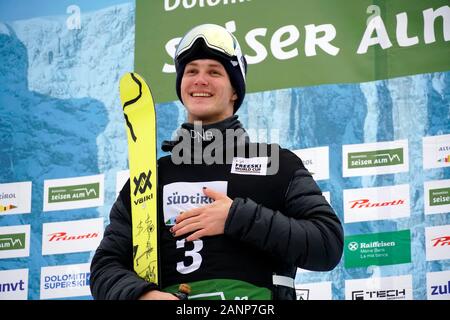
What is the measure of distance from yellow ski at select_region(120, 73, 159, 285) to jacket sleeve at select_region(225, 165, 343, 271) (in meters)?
0.23

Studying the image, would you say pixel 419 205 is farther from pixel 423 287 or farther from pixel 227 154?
pixel 227 154

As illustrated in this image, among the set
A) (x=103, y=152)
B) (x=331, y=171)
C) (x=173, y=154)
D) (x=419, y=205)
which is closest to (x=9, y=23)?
(x=103, y=152)

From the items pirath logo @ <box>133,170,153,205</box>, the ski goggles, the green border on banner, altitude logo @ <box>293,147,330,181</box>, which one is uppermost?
the green border on banner

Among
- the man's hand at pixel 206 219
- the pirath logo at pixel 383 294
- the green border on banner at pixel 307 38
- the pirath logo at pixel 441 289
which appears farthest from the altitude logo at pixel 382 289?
the man's hand at pixel 206 219

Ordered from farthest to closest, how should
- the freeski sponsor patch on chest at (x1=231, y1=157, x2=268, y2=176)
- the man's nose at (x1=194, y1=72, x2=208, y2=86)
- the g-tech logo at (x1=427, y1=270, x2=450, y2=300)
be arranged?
the g-tech logo at (x1=427, y1=270, x2=450, y2=300) → the man's nose at (x1=194, y1=72, x2=208, y2=86) → the freeski sponsor patch on chest at (x1=231, y1=157, x2=268, y2=176)

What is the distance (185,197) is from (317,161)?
6.80 feet

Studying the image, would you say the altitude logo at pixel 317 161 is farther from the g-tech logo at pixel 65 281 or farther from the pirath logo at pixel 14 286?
the pirath logo at pixel 14 286

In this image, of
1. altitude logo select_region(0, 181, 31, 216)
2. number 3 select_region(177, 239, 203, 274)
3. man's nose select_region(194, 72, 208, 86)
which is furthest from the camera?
altitude logo select_region(0, 181, 31, 216)

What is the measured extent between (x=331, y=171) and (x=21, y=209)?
176 centimetres

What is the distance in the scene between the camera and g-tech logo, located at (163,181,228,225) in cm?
234

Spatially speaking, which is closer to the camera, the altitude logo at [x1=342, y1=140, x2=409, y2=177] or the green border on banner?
the altitude logo at [x1=342, y1=140, x2=409, y2=177]

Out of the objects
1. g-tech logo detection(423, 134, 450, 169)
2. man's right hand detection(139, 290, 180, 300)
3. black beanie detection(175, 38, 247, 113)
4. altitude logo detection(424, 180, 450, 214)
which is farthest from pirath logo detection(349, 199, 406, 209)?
man's right hand detection(139, 290, 180, 300)

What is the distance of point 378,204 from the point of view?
4.20 meters

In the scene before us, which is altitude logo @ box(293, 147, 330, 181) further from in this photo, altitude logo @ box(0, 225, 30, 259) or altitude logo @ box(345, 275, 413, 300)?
altitude logo @ box(0, 225, 30, 259)
